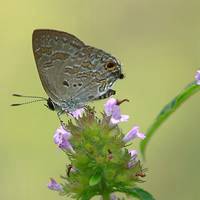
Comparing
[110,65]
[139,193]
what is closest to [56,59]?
[110,65]

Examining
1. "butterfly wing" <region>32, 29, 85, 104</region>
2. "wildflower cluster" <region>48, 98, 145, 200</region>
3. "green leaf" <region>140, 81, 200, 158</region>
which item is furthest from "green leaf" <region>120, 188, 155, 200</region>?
"butterfly wing" <region>32, 29, 85, 104</region>

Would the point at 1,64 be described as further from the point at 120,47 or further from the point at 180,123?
the point at 180,123

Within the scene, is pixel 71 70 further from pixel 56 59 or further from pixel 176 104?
pixel 176 104

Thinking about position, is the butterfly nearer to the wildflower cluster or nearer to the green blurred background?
the wildflower cluster

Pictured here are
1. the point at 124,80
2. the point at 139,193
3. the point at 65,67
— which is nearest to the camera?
the point at 139,193

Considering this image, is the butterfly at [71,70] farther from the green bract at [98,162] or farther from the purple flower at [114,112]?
the green bract at [98,162]

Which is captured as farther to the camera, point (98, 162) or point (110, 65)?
point (110, 65)
